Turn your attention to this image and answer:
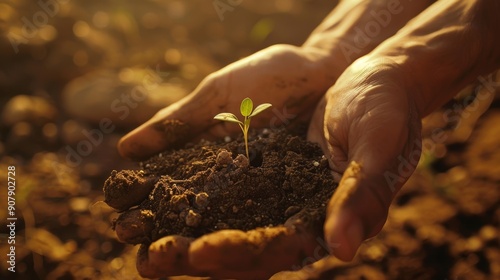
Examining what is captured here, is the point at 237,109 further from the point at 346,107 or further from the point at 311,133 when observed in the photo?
the point at 346,107

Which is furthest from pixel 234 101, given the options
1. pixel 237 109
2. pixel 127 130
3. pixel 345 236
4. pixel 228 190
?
pixel 127 130

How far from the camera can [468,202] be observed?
211 centimetres

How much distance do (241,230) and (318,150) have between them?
0.52 meters

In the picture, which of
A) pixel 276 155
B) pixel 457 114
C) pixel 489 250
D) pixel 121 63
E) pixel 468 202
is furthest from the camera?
pixel 121 63

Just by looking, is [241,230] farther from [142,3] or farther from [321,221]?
[142,3]

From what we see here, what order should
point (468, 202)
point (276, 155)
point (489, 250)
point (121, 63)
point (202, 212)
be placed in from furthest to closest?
point (121, 63), point (468, 202), point (489, 250), point (276, 155), point (202, 212)

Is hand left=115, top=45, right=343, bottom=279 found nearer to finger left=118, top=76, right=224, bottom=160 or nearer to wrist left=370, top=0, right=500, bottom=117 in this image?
finger left=118, top=76, right=224, bottom=160

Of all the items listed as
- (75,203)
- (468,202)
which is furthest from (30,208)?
(468,202)

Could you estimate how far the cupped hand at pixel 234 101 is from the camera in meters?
1.78

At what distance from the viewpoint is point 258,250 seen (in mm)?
1089

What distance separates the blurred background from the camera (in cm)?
196

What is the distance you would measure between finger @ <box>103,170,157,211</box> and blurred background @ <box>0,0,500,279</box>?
765mm

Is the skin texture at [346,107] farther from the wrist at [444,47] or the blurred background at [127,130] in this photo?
the blurred background at [127,130]

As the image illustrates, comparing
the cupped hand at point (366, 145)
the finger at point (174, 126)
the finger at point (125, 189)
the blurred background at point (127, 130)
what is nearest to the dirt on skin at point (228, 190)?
the finger at point (125, 189)
